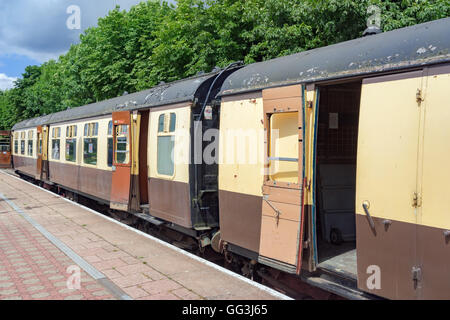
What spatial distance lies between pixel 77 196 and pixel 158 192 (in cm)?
742

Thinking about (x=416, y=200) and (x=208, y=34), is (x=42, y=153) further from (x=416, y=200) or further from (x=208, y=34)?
(x=416, y=200)

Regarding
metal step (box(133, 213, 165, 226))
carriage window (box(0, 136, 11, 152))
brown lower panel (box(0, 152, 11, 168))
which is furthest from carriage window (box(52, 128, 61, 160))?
brown lower panel (box(0, 152, 11, 168))

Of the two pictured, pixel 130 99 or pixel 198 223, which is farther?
pixel 130 99

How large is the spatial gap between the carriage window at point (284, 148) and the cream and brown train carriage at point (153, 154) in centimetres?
208

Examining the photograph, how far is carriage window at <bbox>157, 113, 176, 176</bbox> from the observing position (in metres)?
A: 7.33

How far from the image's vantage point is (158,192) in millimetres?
7891

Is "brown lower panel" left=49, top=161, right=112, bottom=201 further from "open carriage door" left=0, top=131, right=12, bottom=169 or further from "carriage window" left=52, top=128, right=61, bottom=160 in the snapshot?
"open carriage door" left=0, top=131, right=12, bottom=169

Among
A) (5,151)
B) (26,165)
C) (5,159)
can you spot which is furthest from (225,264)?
(5,159)

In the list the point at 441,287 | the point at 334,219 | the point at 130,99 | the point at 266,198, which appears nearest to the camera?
the point at 441,287

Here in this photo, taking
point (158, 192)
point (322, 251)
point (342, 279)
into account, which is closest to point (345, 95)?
point (322, 251)

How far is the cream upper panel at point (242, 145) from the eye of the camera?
17.4 ft

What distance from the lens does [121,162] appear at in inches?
368

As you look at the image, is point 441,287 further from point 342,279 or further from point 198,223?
point 198,223

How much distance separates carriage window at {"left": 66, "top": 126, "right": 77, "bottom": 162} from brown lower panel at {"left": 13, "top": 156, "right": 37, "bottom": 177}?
6246 mm
